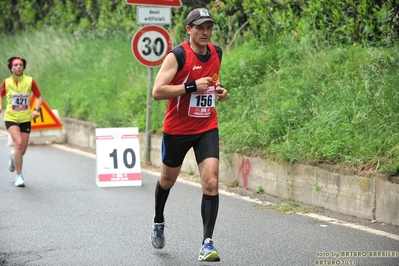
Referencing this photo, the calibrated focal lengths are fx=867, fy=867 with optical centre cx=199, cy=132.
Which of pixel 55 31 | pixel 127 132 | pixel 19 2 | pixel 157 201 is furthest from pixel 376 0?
pixel 19 2

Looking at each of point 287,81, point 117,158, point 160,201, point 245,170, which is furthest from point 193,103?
point 287,81

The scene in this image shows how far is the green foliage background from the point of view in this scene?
33.3 ft

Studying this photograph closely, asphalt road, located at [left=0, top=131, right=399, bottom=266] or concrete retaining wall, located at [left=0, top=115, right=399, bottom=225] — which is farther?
concrete retaining wall, located at [left=0, top=115, right=399, bottom=225]

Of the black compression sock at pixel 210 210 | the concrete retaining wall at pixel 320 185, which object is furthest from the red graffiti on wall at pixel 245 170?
the black compression sock at pixel 210 210

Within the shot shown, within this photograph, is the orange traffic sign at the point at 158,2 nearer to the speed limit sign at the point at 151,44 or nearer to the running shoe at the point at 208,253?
the speed limit sign at the point at 151,44

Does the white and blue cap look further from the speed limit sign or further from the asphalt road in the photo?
the speed limit sign

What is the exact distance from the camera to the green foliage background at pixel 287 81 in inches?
399

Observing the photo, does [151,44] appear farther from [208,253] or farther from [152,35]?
[208,253]

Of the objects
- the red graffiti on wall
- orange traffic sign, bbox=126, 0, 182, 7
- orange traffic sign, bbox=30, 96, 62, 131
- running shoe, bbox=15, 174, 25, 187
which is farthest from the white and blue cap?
orange traffic sign, bbox=30, 96, 62, 131

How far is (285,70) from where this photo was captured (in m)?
13.4

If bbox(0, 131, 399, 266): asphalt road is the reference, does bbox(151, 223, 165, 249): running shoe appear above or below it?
above

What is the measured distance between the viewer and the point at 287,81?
12.9 meters

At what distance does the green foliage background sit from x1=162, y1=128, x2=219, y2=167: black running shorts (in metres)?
2.22

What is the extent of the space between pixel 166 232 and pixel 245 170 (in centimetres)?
288
